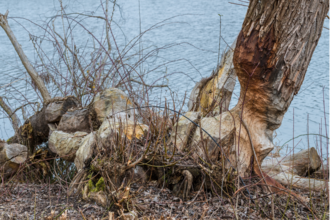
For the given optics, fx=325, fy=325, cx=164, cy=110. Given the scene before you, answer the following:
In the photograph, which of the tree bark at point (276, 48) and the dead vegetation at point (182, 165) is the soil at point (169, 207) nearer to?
the dead vegetation at point (182, 165)

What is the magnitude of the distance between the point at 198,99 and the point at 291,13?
5.73 feet

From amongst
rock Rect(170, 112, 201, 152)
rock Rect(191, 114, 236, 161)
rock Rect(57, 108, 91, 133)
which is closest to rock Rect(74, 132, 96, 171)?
rock Rect(57, 108, 91, 133)

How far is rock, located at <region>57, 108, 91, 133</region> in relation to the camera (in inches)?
147

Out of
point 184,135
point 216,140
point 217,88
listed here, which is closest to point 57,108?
point 184,135

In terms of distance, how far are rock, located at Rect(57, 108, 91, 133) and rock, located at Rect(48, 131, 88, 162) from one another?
9 cm

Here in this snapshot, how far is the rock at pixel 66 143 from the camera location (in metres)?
3.47

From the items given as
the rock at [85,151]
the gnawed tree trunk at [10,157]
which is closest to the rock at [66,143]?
the rock at [85,151]

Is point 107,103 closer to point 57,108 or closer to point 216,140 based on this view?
point 57,108

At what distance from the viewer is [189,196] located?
8.52 feet

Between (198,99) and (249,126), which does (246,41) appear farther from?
(198,99)

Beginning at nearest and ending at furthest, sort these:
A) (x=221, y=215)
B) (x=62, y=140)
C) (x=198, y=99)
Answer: (x=221, y=215) < (x=62, y=140) < (x=198, y=99)

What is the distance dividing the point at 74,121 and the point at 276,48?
7.82 feet

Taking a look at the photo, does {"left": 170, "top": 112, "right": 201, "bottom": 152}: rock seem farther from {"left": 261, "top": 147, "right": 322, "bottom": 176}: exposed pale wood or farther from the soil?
{"left": 261, "top": 147, "right": 322, "bottom": 176}: exposed pale wood

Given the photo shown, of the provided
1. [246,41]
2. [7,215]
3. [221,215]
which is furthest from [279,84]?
[7,215]
